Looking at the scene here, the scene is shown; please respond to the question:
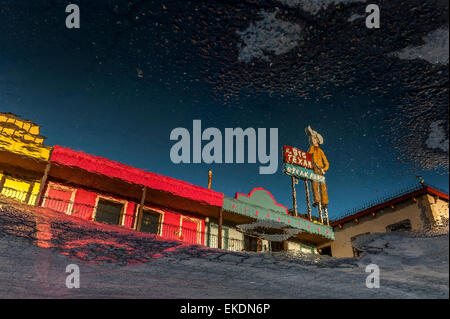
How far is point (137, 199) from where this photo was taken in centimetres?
1546

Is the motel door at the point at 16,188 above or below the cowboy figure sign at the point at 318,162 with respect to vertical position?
below

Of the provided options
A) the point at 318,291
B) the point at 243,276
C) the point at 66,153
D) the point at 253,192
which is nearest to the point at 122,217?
the point at 66,153

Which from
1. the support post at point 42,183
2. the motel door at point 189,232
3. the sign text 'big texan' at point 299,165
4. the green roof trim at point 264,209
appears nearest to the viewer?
the support post at point 42,183

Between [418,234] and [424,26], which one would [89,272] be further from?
[424,26]

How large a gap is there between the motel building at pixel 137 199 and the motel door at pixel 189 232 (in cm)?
4

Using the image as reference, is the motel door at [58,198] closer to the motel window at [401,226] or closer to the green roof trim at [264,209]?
the green roof trim at [264,209]

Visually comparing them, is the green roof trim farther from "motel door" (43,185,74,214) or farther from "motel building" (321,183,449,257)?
"motel door" (43,185,74,214)

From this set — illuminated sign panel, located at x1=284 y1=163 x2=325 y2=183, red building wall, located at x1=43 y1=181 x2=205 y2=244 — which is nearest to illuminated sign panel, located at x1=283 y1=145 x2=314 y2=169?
illuminated sign panel, located at x1=284 y1=163 x2=325 y2=183

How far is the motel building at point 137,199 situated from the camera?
12891mm

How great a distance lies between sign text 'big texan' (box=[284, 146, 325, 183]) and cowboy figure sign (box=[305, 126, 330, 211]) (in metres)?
0.47

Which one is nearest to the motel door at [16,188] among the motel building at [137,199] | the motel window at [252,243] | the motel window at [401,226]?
the motel building at [137,199]

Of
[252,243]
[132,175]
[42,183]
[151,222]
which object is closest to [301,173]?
[252,243]

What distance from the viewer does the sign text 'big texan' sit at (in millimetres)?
20938

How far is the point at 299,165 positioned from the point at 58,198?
14.8m
